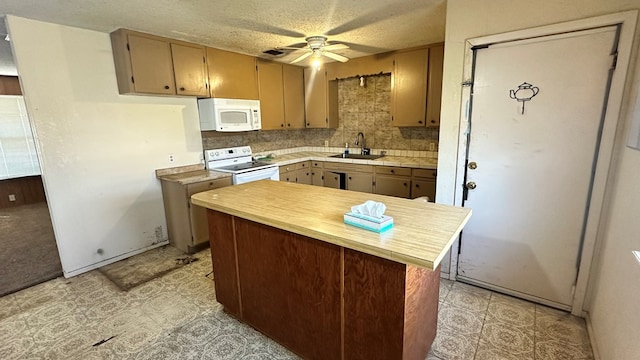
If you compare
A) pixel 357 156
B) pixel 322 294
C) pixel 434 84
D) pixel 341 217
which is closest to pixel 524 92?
pixel 434 84

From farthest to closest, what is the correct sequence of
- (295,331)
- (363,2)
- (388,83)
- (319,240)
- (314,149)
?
(314,149) < (388,83) < (363,2) < (295,331) < (319,240)

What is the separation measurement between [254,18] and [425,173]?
2525 mm

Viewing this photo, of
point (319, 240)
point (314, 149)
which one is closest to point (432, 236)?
→ point (319, 240)

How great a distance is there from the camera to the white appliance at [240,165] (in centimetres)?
363

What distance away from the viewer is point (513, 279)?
7.73 ft

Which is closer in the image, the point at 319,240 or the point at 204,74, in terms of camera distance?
the point at 319,240

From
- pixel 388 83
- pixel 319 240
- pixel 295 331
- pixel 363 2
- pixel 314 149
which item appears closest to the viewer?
pixel 319 240

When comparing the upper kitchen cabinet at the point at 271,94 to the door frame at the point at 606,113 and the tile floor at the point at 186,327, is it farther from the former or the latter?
the door frame at the point at 606,113

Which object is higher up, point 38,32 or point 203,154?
point 38,32

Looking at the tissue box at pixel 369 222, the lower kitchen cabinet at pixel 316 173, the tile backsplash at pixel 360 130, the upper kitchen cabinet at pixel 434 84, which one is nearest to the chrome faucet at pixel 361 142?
the tile backsplash at pixel 360 130

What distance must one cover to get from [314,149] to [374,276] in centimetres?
409

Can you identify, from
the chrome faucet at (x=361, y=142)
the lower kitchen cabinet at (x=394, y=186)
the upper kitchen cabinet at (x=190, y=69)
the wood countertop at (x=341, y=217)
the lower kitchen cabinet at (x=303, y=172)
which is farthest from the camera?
the chrome faucet at (x=361, y=142)

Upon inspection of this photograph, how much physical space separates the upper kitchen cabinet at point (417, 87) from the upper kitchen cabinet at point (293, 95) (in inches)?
60.5

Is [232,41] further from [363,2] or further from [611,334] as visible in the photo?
[611,334]
